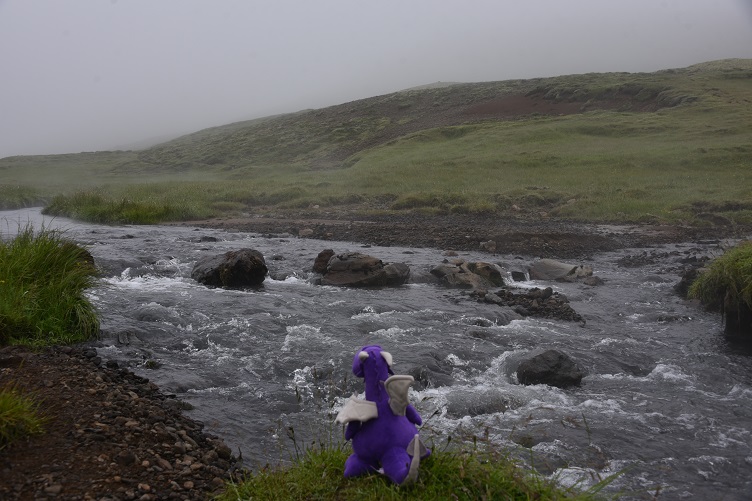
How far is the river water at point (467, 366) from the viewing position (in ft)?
23.5

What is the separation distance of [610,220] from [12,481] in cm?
2680

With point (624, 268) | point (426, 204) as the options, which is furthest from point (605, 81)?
point (624, 268)

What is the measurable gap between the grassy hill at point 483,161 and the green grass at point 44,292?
20.7 m

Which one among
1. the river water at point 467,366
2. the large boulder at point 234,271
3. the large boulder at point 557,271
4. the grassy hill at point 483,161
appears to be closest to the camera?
the river water at point 467,366

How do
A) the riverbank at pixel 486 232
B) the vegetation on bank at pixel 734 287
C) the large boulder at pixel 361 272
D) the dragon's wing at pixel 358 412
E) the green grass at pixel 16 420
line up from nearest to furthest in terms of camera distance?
1. the dragon's wing at pixel 358 412
2. the green grass at pixel 16 420
3. the vegetation on bank at pixel 734 287
4. the large boulder at pixel 361 272
5. the riverbank at pixel 486 232

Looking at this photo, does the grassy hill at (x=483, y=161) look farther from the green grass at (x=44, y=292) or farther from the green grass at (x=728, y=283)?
the green grass at (x=44, y=292)

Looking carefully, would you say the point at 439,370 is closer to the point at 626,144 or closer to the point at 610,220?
the point at 610,220

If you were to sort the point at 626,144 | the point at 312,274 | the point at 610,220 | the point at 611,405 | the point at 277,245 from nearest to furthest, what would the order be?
the point at 611,405 < the point at 312,274 < the point at 277,245 < the point at 610,220 < the point at 626,144

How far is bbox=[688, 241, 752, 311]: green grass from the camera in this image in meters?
11.9

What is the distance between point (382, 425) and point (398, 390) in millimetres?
331

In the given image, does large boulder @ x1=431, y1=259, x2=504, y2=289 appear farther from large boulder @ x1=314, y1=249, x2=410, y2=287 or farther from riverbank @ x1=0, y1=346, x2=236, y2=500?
riverbank @ x1=0, y1=346, x2=236, y2=500

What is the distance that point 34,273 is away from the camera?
390 inches

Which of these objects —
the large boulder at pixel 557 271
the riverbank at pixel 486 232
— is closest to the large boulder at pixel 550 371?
the large boulder at pixel 557 271

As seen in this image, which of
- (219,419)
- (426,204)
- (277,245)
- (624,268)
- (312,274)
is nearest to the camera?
(219,419)
